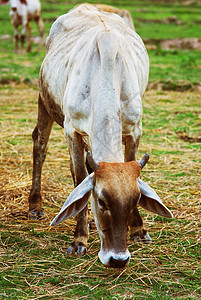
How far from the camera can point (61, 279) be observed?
3.13m

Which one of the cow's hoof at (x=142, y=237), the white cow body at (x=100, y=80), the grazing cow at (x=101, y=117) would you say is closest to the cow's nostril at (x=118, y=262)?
the grazing cow at (x=101, y=117)

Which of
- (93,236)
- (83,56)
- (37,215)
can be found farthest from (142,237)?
(83,56)

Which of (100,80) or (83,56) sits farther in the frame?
(83,56)

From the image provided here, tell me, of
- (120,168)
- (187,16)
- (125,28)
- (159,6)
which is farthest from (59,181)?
(159,6)

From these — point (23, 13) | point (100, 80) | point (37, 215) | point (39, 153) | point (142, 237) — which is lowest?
point (23, 13)

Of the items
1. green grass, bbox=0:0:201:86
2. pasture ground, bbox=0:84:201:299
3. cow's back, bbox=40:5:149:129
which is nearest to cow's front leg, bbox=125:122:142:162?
cow's back, bbox=40:5:149:129

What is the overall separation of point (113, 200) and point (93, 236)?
1.20 metres

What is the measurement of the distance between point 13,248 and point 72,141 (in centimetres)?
96

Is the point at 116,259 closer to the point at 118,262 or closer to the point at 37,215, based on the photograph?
the point at 118,262

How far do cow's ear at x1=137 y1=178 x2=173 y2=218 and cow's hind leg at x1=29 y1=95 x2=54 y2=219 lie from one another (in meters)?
1.52

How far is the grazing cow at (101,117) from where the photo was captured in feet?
9.20

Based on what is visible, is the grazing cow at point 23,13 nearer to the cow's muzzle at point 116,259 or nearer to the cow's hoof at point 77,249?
the cow's hoof at point 77,249

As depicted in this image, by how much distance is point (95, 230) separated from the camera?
158 inches

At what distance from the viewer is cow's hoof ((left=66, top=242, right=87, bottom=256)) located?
11.5 ft
